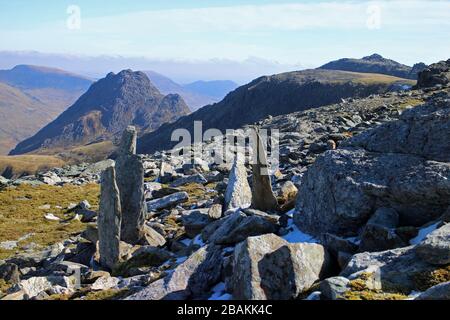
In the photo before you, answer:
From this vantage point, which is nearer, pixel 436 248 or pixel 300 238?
pixel 436 248

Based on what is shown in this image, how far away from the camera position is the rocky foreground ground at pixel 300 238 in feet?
42.5

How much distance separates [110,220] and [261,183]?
7.52 metres

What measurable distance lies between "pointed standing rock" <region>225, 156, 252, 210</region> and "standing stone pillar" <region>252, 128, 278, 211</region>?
2.46m

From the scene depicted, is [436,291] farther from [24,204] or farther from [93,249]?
[24,204]

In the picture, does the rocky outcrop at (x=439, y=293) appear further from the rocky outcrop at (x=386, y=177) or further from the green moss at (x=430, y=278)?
the rocky outcrop at (x=386, y=177)

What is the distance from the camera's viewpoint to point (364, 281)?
12.3 metres

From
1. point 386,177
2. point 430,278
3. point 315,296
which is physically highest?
point 386,177

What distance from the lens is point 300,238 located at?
1772 centimetres

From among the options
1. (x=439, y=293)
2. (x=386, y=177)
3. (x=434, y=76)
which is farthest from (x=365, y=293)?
(x=434, y=76)

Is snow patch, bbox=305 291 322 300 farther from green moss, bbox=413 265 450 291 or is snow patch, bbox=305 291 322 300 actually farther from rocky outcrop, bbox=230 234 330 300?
green moss, bbox=413 265 450 291

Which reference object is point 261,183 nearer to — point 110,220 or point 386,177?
point 386,177

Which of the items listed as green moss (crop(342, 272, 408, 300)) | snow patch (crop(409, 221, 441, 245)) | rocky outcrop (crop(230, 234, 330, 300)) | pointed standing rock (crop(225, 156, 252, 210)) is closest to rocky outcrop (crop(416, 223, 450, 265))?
green moss (crop(342, 272, 408, 300))
